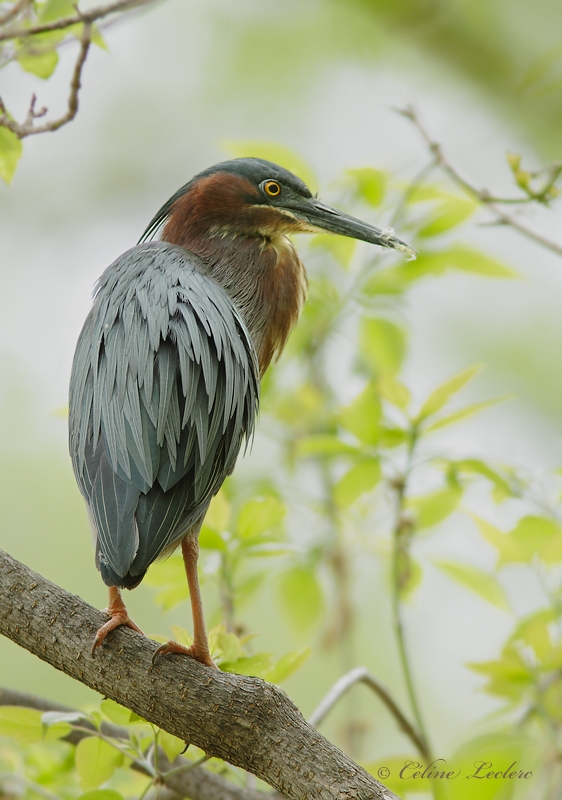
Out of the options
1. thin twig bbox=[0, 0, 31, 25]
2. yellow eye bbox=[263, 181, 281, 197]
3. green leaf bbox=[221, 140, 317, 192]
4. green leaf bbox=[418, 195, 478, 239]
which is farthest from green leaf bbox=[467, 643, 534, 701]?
thin twig bbox=[0, 0, 31, 25]

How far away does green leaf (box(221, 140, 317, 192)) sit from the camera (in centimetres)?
275

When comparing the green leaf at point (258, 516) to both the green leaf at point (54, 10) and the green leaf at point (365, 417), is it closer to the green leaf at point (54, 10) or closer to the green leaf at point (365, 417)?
the green leaf at point (365, 417)

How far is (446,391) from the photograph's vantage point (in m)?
2.25

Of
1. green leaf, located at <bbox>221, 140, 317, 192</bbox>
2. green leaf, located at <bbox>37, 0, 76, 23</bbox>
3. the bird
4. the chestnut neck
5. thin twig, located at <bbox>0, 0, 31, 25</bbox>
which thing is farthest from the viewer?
green leaf, located at <bbox>221, 140, 317, 192</bbox>

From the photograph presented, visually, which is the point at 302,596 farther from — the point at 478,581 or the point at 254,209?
the point at 254,209

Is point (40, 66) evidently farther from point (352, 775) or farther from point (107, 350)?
point (352, 775)

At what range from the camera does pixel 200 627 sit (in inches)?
73.0

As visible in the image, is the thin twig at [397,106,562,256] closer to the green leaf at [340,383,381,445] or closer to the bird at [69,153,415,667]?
Answer: the bird at [69,153,415,667]

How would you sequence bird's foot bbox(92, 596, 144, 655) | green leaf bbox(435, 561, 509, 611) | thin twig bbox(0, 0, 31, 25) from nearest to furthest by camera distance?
bird's foot bbox(92, 596, 144, 655)
thin twig bbox(0, 0, 31, 25)
green leaf bbox(435, 561, 509, 611)

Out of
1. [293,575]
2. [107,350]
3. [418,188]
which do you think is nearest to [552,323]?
[418,188]

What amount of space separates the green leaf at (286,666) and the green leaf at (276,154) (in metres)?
1.57

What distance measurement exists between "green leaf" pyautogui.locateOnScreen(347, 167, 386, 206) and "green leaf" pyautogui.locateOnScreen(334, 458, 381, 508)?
3.26ft

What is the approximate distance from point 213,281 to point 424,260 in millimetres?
794

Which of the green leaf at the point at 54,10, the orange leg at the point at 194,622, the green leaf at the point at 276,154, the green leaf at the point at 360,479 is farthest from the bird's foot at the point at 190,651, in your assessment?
the green leaf at the point at 276,154
